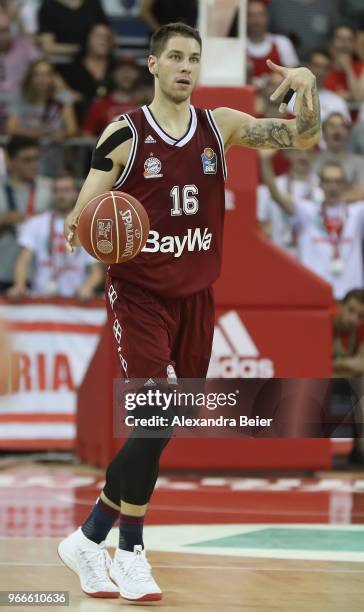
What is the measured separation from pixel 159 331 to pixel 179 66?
4.32ft

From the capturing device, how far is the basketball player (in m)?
6.19

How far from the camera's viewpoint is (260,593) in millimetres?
6203

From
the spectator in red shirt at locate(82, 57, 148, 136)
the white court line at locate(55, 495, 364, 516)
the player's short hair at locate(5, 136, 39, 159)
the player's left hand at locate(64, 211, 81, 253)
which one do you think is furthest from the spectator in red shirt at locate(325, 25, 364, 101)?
the player's left hand at locate(64, 211, 81, 253)

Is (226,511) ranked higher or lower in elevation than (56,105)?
lower

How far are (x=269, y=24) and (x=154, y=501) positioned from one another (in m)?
8.38

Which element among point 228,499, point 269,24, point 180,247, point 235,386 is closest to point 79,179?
point 269,24

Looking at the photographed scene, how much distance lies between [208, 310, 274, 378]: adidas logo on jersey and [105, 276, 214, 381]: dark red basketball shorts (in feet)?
13.6

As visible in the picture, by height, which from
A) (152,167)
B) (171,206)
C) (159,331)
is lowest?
(159,331)

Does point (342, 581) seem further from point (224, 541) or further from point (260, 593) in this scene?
point (224, 541)

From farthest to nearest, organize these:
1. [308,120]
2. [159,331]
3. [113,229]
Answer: [308,120]
[159,331]
[113,229]

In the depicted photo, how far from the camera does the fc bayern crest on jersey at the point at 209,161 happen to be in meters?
6.48

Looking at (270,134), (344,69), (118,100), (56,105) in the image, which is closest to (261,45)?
(344,69)

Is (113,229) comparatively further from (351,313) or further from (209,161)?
(351,313)

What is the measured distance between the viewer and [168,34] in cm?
643
